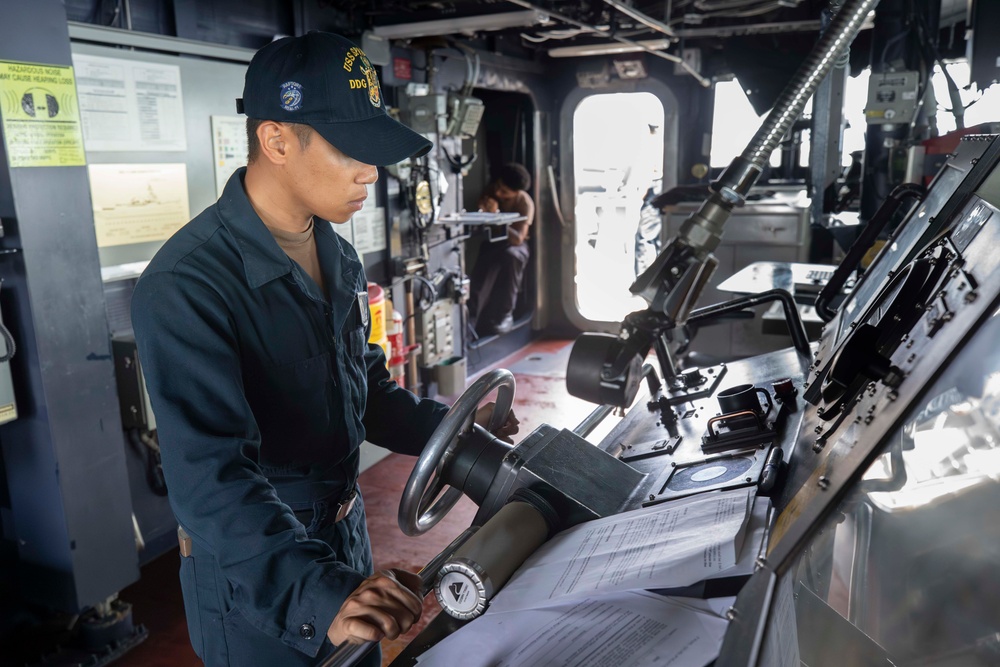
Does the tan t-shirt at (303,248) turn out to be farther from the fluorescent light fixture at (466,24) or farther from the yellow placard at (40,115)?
the fluorescent light fixture at (466,24)

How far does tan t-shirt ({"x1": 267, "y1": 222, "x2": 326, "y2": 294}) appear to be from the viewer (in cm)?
154

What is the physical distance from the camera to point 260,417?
1.45 m

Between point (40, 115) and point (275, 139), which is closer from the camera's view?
point (275, 139)

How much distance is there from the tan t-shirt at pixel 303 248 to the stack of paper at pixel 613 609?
2.46 ft

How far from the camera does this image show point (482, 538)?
120 cm

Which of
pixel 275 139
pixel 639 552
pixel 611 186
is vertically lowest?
pixel 639 552

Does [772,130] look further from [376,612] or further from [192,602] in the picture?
[192,602]

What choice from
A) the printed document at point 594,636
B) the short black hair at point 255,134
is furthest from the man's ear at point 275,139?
the printed document at point 594,636

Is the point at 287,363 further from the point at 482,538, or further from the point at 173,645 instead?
the point at 173,645

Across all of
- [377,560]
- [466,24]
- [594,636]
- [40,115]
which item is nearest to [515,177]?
[466,24]

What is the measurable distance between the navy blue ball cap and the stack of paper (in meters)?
0.74

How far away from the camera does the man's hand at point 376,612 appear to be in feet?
3.47

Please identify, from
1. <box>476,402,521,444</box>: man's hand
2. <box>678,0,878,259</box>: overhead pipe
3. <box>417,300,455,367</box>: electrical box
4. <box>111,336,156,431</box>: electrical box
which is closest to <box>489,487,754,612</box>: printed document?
<box>476,402,521,444</box>: man's hand

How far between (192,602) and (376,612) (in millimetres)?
632
